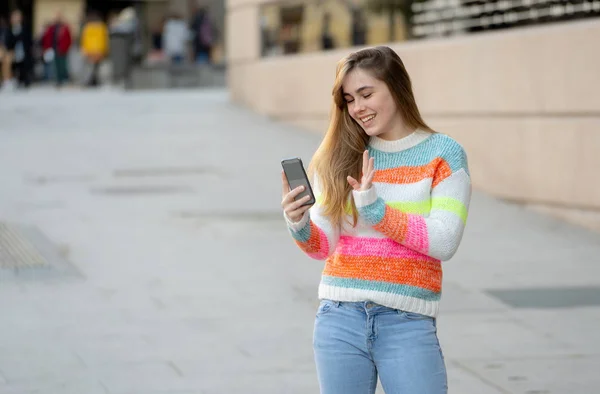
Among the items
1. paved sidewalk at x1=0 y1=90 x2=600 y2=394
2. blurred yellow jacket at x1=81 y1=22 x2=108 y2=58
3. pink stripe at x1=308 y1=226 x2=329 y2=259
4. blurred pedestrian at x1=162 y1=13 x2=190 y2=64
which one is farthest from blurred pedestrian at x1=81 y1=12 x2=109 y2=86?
pink stripe at x1=308 y1=226 x2=329 y2=259

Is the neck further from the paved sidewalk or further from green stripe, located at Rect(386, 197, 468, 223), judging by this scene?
the paved sidewalk

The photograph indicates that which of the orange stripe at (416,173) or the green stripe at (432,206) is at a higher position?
the orange stripe at (416,173)

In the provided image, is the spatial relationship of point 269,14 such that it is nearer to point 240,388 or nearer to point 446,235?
point 240,388

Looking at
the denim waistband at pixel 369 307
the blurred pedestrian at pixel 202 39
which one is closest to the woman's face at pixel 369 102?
the denim waistband at pixel 369 307

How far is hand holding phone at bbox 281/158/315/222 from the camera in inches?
140

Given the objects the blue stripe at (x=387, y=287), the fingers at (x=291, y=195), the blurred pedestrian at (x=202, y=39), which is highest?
the fingers at (x=291, y=195)

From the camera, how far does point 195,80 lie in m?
30.3

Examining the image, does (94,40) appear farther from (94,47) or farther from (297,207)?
(297,207)

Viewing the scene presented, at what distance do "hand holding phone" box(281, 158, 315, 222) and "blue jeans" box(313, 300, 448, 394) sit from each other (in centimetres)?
32

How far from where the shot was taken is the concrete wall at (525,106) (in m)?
11.2

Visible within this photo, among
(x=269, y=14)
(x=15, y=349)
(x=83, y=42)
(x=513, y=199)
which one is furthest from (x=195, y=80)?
(x=15, y=349)

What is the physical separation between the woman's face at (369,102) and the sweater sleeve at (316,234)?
28 cm

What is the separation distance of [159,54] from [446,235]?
102 ft

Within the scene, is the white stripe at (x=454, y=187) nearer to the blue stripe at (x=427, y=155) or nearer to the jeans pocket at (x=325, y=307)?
the blue stripe at (x=427, y=155)
